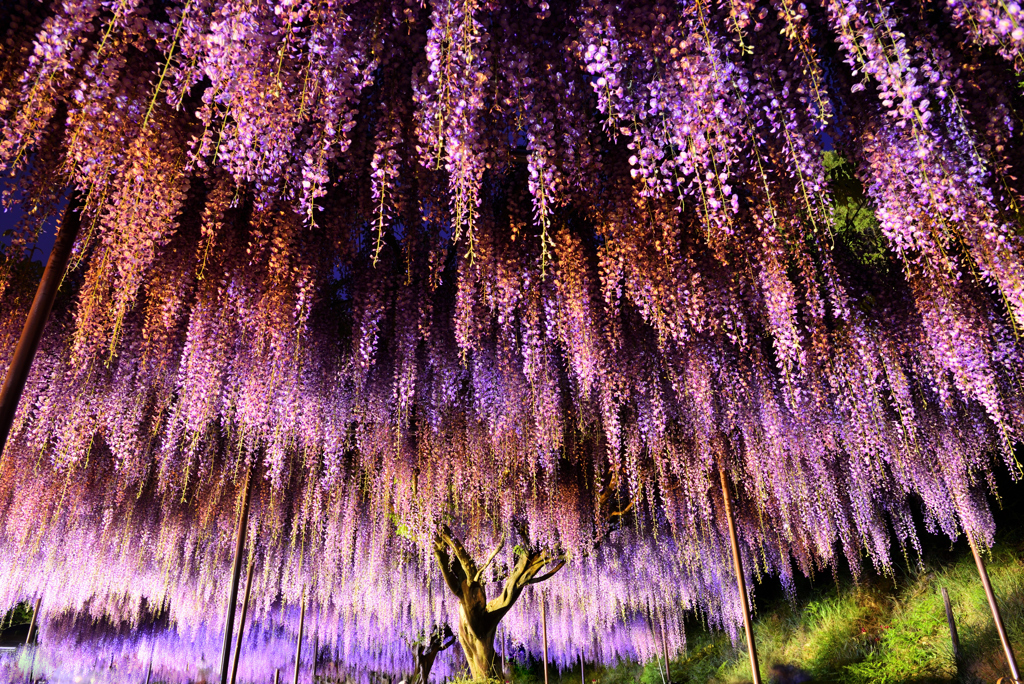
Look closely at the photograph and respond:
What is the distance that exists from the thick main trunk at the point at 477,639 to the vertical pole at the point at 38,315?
5522 millimetres

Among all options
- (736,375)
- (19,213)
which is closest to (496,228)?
(19,213)

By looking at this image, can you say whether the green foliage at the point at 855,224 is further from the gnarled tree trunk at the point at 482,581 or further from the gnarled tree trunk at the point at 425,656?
the gnarled tree trunk at the point at 425,656

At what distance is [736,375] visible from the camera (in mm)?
4684

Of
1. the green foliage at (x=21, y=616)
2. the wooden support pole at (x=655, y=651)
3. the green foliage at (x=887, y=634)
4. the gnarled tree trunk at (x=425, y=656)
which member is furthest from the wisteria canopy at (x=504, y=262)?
the green foliage at (x=21, y=616)

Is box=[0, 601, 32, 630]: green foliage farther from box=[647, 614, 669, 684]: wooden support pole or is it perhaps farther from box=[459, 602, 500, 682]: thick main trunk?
box=[647, 614, 669, 684]: wooden support pole

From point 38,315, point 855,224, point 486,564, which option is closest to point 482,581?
point 486,564

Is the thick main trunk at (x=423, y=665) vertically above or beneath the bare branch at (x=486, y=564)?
beneath

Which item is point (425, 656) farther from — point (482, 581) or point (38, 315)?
point (38, 315)

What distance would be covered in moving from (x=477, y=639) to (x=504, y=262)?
5291 millimetres

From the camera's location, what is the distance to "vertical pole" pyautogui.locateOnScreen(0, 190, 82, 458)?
2.07m

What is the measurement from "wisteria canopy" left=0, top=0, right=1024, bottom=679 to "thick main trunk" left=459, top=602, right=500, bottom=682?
0.05 metres

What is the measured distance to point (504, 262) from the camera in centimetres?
317

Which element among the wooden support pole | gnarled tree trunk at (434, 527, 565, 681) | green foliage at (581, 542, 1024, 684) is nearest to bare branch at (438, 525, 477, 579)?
gnarled tree trunk at (434, 527, 565, 681)

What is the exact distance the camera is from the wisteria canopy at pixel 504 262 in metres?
2.04
